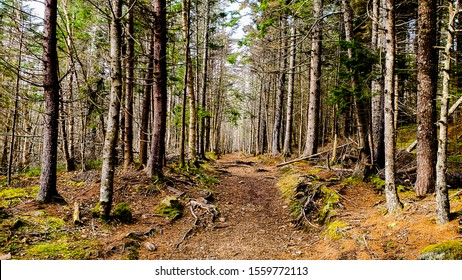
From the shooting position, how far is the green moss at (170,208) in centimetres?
755

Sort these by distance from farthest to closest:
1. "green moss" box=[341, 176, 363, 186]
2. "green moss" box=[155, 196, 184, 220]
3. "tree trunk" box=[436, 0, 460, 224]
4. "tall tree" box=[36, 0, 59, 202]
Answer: "green moss" box=[341, 176, 363, 186], "green moss" box=[155, 196, 184, 220], "tall tree" box=[36, 0, 59, 202], "tree trunk" box=[436, 0, 460, 224]

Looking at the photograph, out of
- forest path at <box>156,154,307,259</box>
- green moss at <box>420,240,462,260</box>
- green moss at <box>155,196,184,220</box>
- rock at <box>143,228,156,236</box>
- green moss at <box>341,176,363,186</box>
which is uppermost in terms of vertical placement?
green moss at <box>341,176,363,186</box>

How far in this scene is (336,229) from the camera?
224 inches

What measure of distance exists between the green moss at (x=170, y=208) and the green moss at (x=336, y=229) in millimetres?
3922

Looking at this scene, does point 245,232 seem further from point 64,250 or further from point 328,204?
point 64,250

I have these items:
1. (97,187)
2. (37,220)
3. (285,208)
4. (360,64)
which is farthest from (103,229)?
(360,64)

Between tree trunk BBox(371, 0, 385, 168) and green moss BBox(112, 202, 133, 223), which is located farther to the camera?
tree trunk BBox(371, 0, 385, 168)

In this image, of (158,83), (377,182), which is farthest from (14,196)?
(377,182)

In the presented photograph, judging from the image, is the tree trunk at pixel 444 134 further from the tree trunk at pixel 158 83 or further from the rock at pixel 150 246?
the tree trunk at pixel 158 83

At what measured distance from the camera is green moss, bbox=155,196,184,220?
755cm

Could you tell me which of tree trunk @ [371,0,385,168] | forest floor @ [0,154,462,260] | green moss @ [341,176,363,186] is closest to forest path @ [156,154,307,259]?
forest floor @ [0,154,462,260]

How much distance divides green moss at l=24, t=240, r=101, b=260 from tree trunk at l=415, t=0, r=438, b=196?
685cm

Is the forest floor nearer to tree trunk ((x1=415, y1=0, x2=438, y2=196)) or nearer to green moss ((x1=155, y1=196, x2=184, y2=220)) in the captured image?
green moss ((x1=155, y1=196, x2=184, y2=220))

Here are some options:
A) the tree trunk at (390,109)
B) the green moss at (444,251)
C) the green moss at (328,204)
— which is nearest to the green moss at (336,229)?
the green moss at (328,204)
